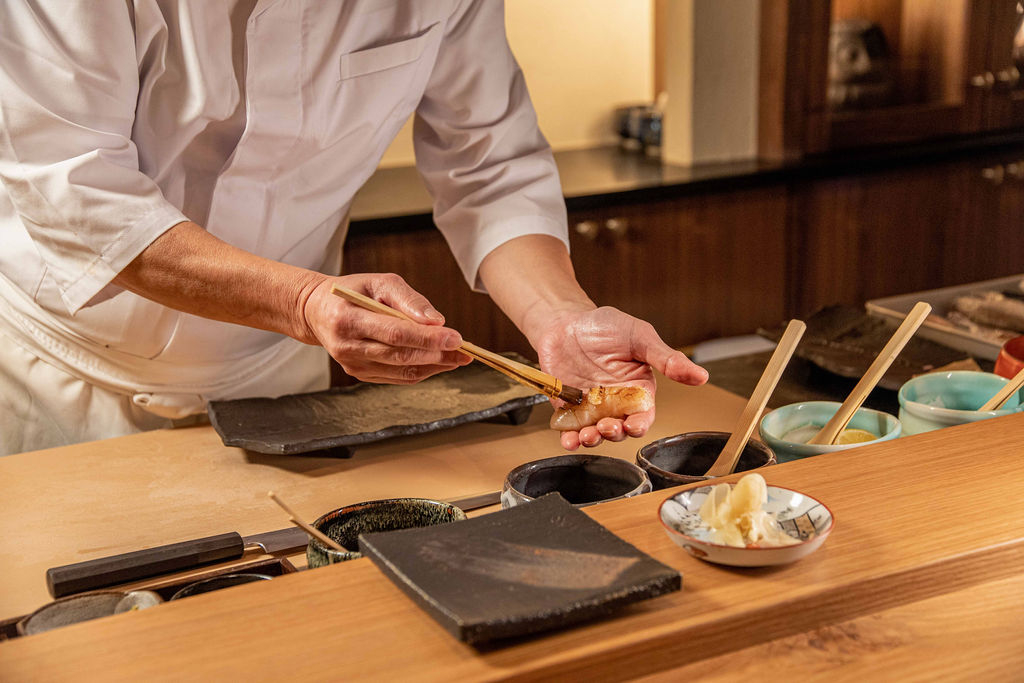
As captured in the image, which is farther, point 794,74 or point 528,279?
point 794,74

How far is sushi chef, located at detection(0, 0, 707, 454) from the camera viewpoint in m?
1.24

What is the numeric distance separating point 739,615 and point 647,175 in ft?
8.64

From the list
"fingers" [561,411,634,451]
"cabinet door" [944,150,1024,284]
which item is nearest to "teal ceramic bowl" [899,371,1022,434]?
"fingers" [561,411,634,451]

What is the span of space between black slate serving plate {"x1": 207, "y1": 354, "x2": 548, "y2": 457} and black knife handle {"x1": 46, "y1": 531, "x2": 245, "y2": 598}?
0.97ft

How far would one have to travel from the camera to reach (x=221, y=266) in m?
1.25

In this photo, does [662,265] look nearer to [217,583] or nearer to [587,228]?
[587,228]

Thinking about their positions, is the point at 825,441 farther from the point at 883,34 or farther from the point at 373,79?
the point at 883,34

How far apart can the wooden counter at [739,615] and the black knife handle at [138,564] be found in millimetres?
75

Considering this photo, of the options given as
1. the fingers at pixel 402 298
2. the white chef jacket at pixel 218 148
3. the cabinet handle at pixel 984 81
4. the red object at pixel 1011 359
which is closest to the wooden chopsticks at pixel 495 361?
the fingers at pixel 402 298

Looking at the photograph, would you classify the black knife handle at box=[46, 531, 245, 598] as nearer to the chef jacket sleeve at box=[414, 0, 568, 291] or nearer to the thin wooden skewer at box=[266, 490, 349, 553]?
the thin wooden skewer at box=[266, 490, 349, 553]

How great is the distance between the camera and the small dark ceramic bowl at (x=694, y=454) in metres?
1.03

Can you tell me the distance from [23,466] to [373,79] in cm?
75

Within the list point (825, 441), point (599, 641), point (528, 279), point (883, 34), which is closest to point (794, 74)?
point (883, 34)

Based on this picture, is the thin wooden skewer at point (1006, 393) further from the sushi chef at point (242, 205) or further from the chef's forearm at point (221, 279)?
the chef's forearm at point (221, 279)
